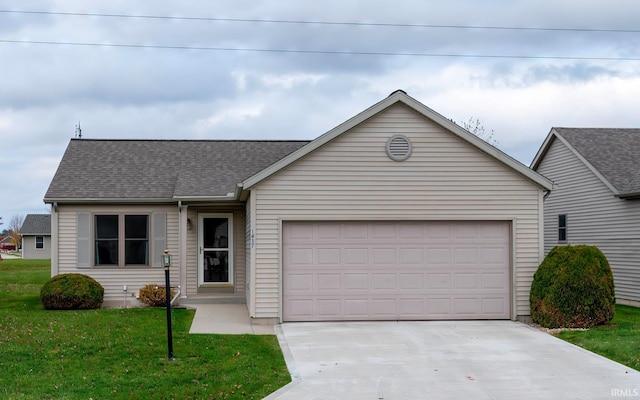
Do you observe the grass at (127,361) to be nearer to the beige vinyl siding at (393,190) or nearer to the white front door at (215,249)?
the beige vinyl siding at (393,190)

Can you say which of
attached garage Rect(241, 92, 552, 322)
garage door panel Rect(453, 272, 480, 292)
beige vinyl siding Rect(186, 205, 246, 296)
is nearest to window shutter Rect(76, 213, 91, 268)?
beige vinyl siding Rect(186, 205, 246, 296)

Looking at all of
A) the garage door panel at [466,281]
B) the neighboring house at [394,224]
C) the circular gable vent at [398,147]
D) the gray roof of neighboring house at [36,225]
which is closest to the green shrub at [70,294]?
the neighboring house at [394,224]

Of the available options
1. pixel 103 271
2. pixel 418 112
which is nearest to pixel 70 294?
pixel 103 271

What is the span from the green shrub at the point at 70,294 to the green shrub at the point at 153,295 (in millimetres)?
1086

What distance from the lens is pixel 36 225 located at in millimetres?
59375

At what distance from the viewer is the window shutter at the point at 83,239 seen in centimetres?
1912

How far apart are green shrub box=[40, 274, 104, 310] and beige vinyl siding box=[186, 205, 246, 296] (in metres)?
2.47

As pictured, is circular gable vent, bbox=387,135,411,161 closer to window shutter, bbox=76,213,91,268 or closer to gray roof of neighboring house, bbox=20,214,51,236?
window shutter, bbox=76,213,91,268

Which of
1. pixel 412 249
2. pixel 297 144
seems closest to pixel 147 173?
pixel 297 144

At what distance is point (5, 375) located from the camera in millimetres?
9766

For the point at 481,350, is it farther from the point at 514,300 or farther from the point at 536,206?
the point at 536,206

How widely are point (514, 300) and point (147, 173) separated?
1078 cm

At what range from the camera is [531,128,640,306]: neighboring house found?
1934cm

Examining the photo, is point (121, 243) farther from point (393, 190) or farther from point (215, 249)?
point (393, 190)
